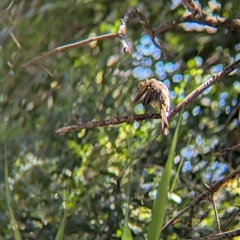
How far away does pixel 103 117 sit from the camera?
1693mm

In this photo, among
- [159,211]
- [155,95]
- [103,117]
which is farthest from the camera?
[103,117]

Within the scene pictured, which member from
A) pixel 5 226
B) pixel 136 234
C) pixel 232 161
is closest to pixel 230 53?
pixel 232 161

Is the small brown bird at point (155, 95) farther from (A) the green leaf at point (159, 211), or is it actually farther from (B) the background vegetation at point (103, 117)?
(B) the background vegetation at point (103, 117)

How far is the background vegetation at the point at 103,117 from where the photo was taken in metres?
1.59

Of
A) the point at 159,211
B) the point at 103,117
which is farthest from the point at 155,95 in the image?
the point at 103,117

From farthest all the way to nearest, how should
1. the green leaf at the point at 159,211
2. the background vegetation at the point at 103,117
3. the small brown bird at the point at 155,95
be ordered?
1. the background vegetation at the point at 103,117
2. the small brown bird at the point at 155,95
3. the green leaf at the point at 159,211

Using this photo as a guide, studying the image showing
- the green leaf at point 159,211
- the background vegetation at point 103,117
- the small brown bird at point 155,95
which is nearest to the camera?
the green leaf at point 159,211

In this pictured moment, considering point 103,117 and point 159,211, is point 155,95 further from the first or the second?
point 103,117

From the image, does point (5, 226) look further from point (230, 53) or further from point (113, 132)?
point (230, 53)

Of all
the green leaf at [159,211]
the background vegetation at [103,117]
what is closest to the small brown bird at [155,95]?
the green leaf at [159,211]

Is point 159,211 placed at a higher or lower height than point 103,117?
higher

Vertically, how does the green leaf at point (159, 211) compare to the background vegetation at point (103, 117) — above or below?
above

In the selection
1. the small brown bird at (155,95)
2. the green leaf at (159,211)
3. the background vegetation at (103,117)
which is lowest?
the background vegetation at (103,117)

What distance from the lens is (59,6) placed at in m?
1.73
